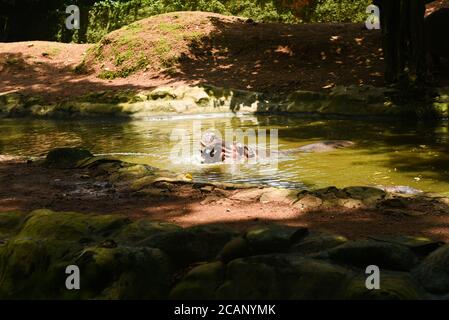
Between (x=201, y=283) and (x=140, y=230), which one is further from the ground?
(x=140, y=230)

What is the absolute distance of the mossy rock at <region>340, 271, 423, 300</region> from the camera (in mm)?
3752

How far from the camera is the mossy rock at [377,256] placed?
419cm

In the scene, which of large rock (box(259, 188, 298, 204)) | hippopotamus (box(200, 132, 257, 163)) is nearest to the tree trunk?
hippopotamus (box(200, 132, 257, 163))

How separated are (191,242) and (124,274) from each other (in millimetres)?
604

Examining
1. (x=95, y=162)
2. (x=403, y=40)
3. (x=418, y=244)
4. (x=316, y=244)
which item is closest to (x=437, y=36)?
(x=403, y=40)

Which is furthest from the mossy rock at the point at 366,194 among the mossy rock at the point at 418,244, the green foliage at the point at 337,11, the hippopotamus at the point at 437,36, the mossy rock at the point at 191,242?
the green foliage at the point at 337,11

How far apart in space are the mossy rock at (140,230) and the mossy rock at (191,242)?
4.2 inches

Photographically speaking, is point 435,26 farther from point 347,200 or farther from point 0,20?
point 0,20

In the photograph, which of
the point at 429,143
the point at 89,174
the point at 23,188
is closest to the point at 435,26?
the point at 429,143

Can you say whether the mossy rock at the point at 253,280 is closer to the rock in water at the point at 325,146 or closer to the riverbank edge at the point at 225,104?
the rock in water at the point at 325,146

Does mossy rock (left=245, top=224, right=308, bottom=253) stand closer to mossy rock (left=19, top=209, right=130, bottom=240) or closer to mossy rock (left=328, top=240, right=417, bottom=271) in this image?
mossy rock (left=328, top=240, right=417, bottom=271)

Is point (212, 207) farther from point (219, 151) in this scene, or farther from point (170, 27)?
point (170, 27)

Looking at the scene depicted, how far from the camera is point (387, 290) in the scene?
378cm

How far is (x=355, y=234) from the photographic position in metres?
5.17
